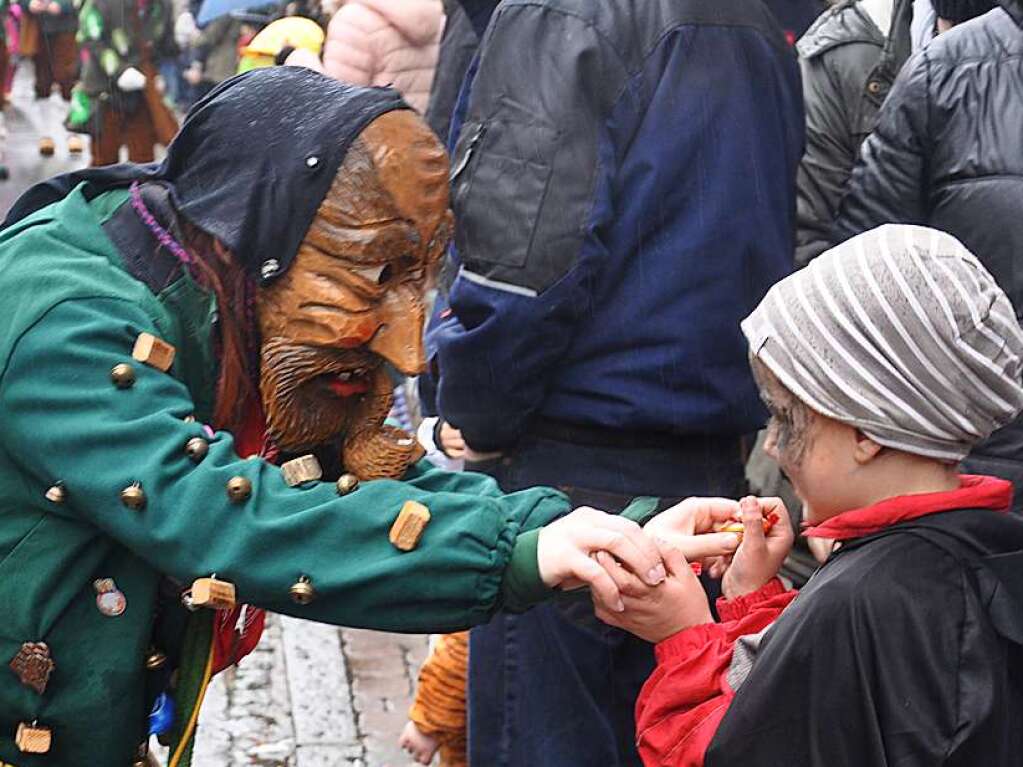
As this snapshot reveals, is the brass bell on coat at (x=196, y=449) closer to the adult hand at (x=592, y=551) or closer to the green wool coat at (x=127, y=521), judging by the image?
the green wool coat at (x=127, y=521)

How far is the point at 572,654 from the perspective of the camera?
3973 millimetres

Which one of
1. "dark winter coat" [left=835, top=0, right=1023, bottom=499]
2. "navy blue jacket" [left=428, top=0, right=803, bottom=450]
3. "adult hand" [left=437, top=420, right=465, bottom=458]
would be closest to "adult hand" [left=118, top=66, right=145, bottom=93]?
"adult hand" [left=437, top=420, right=465, bottom=458]

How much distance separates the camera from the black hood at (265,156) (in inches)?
98.6

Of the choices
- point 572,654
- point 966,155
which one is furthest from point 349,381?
point 966,155

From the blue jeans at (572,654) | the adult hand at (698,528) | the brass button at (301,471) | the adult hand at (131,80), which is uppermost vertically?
the brass button at (301,471)

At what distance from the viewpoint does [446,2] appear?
21.4 feet

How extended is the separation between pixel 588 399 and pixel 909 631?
1.52 meters

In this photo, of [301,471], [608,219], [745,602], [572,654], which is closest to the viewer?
[301,471]

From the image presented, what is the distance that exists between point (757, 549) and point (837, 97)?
2.50m

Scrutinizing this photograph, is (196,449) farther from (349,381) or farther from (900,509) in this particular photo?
(900,509)

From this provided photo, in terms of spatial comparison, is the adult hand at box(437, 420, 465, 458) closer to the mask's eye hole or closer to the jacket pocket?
the jacket pocket

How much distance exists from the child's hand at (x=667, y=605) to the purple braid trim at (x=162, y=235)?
0.80 meters

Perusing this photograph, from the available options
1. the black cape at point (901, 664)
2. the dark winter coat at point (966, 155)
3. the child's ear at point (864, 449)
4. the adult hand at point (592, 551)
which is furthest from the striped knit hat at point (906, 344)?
the dark winter coat at point (966, 155)

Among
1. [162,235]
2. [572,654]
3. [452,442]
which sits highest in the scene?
[162,235]
